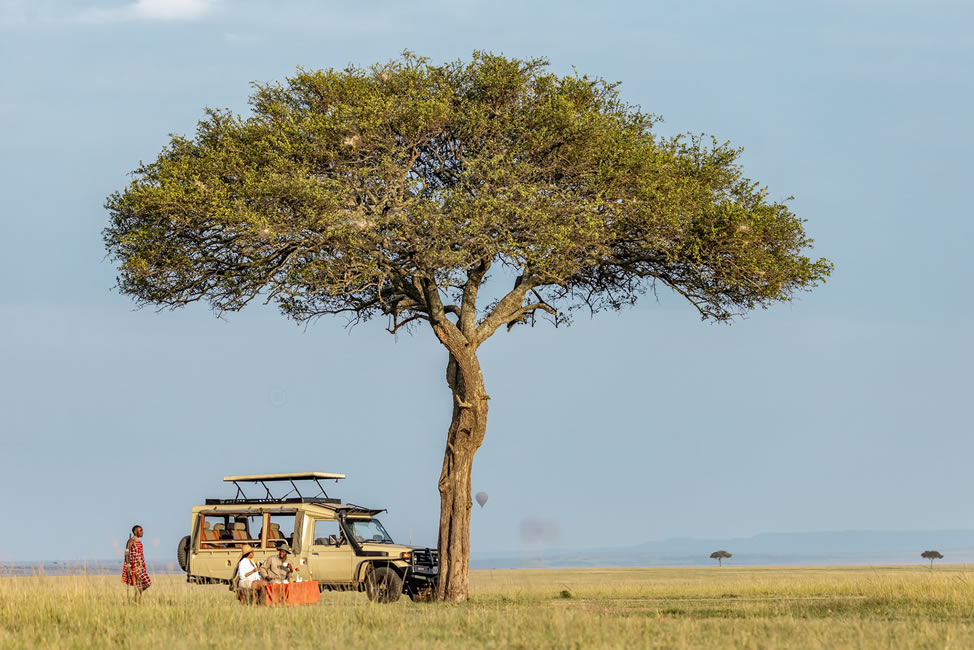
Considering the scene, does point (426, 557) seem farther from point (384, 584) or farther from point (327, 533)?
point (327, 533)

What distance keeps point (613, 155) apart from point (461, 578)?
37.9ft

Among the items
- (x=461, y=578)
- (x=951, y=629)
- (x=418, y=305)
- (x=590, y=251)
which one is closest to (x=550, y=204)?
(x=590, y=251)

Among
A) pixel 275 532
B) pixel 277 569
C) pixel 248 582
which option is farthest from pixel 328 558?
pixel 248 582

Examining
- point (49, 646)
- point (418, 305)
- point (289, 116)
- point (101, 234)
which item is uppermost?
point (289, 116)

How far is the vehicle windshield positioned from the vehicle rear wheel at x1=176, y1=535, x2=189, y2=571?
4082 millimetres

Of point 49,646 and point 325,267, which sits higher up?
point 325,267

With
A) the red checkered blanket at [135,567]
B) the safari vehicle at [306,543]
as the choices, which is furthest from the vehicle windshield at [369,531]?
the red checkered blanket at [135,567]

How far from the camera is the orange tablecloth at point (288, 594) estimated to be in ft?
74.1

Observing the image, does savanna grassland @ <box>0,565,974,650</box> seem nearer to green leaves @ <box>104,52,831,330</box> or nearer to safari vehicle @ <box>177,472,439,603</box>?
safari vehicle @ <box>177,472,439,603</box>

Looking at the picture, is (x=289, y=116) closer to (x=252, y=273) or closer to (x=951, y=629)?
(x=252, y=273)

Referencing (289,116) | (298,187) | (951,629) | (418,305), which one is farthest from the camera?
(418,305)

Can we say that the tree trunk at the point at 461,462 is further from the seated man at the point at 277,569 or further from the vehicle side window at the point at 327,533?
the seated man at the point at 277,569

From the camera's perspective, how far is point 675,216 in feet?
95.4

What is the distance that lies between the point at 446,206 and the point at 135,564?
1101cm
